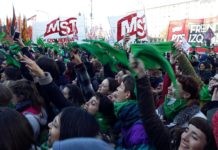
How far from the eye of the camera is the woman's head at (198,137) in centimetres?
259

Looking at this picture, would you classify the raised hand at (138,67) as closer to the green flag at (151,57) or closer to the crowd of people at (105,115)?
the crowd of people at (105,115)

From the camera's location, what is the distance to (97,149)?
1.64m

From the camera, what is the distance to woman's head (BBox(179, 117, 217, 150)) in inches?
102

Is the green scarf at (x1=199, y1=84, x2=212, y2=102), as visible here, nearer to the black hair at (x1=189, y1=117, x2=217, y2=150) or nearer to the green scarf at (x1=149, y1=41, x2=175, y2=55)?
the green scarf at (x1=149, y1=41, x2=175, y2=55)

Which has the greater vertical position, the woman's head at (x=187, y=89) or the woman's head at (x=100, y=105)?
the woman's head at (x=187, y=89)

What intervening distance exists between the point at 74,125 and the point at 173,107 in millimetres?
1773

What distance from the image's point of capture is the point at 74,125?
6.93 feet

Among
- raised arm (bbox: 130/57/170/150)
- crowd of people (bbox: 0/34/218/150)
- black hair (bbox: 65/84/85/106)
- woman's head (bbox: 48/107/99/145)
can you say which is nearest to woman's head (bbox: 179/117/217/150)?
crowd of people (bbox: 0/34/218/150)

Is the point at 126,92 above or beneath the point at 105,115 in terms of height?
above

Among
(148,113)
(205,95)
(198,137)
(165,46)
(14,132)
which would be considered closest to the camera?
(14,132)

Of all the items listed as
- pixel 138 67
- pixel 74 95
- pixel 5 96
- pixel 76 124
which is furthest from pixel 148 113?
pixel 74 95

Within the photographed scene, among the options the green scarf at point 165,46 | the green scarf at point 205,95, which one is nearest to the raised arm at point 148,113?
the green scarf at point 205,95

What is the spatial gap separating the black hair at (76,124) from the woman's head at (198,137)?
0.75m

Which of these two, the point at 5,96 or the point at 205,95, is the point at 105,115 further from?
the point at 205,95
